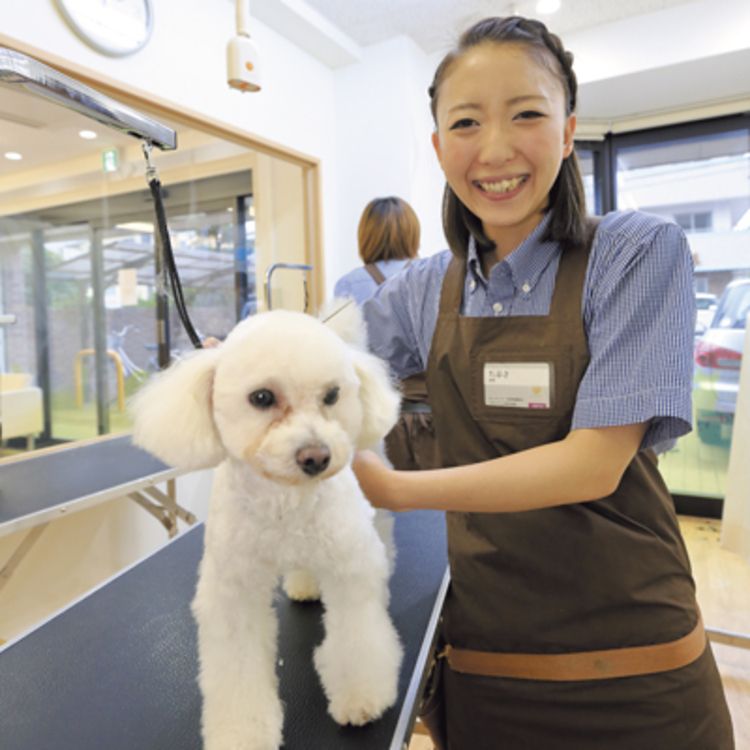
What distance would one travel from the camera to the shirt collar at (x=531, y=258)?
2.75 ft

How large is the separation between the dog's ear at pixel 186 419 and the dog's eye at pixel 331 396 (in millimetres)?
158

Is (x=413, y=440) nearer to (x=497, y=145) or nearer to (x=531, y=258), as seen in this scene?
(x=531, y=258)

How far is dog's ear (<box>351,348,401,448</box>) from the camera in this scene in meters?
0.82

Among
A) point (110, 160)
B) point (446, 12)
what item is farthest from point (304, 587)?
point (446, 12)

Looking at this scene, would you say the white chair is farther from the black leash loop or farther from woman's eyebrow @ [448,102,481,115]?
woman's eyebrow @ [448,102,481,115]

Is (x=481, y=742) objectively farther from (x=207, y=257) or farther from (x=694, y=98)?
(x=694, y=98)

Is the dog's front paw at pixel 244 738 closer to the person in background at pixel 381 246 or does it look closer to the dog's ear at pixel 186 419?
the dog's ear at pixel 186 419

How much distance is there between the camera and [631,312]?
71 centimetres

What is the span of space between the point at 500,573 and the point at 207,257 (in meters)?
2.83

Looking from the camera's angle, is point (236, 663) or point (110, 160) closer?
point (236, 663)

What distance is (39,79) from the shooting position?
77 centimetres

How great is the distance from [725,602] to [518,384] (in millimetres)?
2420

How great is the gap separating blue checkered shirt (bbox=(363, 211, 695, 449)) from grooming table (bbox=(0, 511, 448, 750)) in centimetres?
50

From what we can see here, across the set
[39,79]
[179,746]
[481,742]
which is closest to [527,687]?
[481,742]
